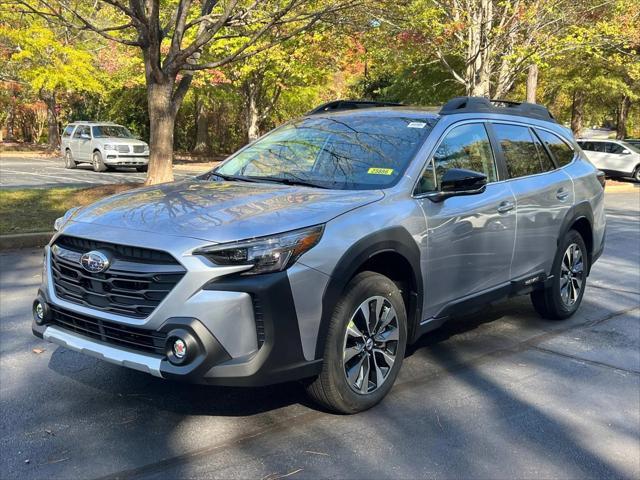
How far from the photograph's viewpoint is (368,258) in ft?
11.7

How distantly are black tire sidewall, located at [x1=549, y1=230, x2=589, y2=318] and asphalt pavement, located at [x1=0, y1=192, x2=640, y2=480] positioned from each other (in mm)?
493

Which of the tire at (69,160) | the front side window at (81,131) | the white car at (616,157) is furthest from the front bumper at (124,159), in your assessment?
the white car at (616,157)

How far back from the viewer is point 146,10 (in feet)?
37.8

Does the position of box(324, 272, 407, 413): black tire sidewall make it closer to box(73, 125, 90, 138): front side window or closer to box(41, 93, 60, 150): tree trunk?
box(73, 125, 90, 138): front side window

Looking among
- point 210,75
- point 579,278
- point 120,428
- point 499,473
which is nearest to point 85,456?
point 120,428

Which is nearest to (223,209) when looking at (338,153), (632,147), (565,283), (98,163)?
(338,153)

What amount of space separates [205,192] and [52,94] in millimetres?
29590

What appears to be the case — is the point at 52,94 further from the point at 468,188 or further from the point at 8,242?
the point at 468,188

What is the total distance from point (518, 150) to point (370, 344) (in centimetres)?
242

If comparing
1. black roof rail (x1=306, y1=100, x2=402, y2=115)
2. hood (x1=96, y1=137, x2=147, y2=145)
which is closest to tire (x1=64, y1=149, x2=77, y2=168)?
hood (x1=96, y1=137, x2=147, y2=145)

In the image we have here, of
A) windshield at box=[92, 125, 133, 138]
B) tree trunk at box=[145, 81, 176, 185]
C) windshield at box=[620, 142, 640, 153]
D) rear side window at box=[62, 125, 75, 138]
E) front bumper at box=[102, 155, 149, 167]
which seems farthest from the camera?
windshield at box=[620, 142, 640, 153]

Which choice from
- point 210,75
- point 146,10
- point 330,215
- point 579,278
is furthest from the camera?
point 210,75

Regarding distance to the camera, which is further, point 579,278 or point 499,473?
point 579,278

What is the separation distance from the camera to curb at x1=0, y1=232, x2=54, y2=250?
27.5 ft
